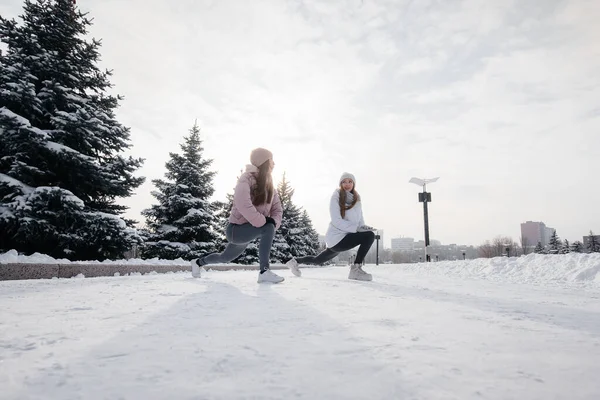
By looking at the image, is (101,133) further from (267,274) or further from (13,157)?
(267,274)

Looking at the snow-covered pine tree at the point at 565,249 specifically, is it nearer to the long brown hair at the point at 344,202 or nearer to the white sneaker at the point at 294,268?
the long brown hair at the point at 344,202

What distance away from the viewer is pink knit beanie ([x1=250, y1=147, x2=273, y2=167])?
4621 millimetres

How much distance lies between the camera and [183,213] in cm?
1797

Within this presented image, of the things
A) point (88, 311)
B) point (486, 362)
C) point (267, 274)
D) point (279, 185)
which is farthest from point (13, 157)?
point (279, 185)

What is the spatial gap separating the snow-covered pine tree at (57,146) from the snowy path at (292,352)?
689 cm

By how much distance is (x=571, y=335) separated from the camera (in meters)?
1.70

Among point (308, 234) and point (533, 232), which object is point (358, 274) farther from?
point (533, 232)

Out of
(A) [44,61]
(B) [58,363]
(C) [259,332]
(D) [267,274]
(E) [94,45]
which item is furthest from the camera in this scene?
(E) [94,45]

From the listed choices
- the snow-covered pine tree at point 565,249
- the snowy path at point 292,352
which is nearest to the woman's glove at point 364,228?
the snowy path at point 292,352

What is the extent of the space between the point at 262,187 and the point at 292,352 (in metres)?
3.33

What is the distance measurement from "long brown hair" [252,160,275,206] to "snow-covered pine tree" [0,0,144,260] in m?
5.85

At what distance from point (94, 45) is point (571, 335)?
12657 mm

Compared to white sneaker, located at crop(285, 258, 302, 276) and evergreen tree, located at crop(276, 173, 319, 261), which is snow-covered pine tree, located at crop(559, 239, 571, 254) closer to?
evergreen tree, located at crop(276, 173, 319, 261)

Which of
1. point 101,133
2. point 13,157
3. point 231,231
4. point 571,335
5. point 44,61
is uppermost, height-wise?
point 44,61
